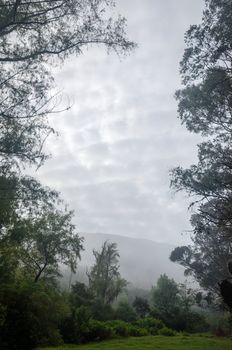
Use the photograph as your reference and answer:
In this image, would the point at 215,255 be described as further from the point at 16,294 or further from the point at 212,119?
the point at 16,294

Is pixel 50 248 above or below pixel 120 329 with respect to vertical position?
above

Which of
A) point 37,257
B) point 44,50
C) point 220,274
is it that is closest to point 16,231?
point 44,50

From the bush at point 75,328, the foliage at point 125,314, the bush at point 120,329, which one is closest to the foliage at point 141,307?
the foliage at point 125,314

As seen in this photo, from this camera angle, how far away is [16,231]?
57.5 feet

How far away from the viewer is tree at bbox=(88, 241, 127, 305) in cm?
4031

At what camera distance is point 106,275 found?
140ft

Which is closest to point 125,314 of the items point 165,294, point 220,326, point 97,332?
point 220,326

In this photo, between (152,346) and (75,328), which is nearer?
(152,346)

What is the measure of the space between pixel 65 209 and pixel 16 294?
17914mm

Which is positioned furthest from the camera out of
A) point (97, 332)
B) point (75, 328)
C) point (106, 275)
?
point (106, 275)

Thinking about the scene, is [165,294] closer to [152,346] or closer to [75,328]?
[75,328]

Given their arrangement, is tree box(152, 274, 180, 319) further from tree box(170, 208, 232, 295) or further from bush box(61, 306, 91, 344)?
bush box(61, 306, 91, 344)

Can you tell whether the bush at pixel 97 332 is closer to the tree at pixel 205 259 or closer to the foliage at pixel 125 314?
the tree at pixel 205 259

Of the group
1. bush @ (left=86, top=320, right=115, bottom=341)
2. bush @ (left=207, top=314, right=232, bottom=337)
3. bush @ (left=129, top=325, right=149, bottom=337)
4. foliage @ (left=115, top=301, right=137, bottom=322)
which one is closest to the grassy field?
bush @ (left=86, top=320, right=115, bottom=341)
